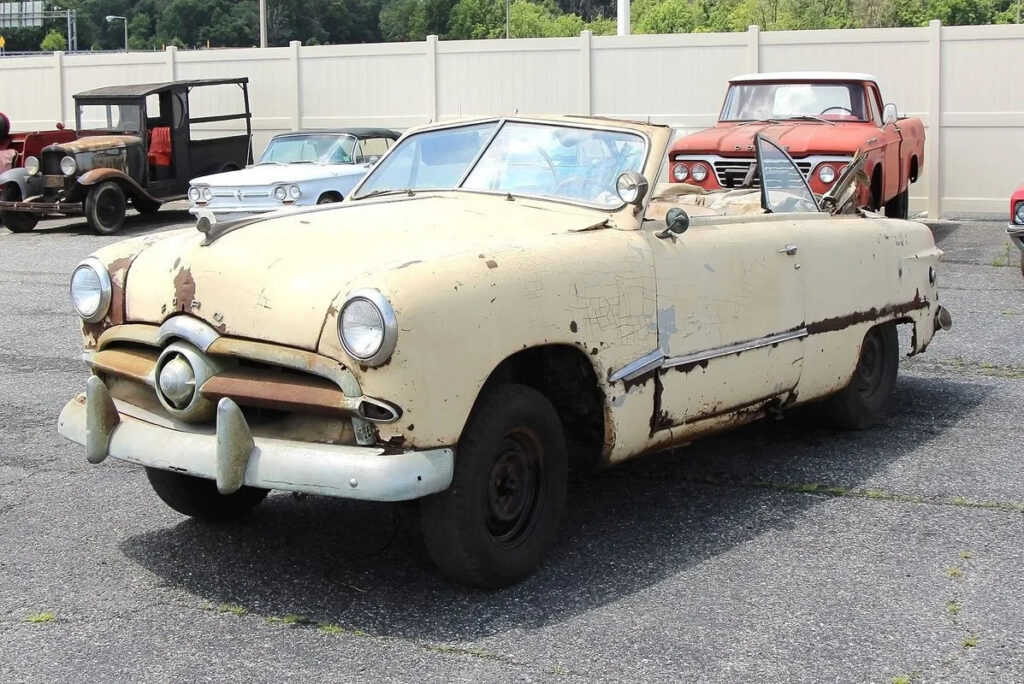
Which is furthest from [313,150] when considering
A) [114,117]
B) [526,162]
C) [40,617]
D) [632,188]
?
[40,617]

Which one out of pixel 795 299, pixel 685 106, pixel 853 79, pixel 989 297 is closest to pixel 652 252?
pixel 795 299

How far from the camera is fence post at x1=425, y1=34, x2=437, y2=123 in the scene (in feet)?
72.1

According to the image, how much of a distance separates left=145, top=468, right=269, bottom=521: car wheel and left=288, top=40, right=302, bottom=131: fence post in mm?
18645

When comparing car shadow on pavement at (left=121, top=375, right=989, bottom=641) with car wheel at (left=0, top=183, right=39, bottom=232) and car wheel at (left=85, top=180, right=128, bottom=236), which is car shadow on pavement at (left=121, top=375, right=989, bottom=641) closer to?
car wheel at (left=85, top=180, right=128, bottom=236)

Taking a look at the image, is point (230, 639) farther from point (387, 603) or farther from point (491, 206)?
point (491, 206)

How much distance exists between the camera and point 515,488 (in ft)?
15.2

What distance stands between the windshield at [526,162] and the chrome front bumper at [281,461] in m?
1.69

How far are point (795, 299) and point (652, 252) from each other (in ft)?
3.44

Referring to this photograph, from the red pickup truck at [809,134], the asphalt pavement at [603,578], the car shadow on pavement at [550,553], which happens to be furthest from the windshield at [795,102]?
the car shadow on pavement at [550,553]

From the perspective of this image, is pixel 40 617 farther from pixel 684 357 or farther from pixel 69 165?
pixel 69 165

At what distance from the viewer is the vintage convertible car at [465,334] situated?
165 inches

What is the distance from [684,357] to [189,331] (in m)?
1.91

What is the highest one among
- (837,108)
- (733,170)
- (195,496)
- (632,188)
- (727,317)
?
(837,108)

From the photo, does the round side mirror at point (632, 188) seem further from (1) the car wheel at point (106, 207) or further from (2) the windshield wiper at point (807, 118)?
(1) the car wheel at point (106, 207)
